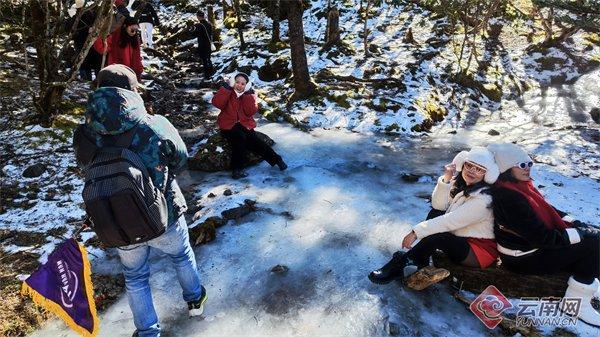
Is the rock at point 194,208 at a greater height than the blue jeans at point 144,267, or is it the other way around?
the blue jeans at point 144,267

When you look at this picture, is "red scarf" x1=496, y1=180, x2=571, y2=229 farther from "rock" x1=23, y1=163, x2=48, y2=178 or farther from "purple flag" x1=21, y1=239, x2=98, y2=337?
"rock" x1=23, y1=163, x2=48, y2=178

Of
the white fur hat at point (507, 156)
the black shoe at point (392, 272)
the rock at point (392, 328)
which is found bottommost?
the rock at point (392, 328)

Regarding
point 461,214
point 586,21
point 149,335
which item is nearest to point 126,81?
point 149,335

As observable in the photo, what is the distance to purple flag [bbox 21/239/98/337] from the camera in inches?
120

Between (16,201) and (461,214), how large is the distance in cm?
578

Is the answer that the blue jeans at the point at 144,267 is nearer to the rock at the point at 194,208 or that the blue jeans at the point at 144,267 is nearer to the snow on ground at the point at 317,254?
the snow on ground at the point at 317,254

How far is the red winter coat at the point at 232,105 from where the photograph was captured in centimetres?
638

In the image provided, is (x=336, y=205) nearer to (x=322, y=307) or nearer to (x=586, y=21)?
(x=322, y=307)

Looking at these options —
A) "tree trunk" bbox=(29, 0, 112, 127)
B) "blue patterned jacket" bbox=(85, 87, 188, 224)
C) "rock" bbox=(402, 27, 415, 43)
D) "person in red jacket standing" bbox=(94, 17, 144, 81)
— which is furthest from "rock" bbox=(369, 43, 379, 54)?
"blue patterned jacket" bbox=(85, 87, 188, 224)

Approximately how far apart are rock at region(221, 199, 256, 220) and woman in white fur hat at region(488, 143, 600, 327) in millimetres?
3132

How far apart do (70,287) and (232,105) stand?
13.0ft

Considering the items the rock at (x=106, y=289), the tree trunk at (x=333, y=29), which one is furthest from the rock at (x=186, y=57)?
the rock at (x=106, y=289)

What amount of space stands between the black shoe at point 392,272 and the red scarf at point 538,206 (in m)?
1.17

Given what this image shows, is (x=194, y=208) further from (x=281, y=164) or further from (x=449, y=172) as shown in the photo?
(x=449, y=172)
